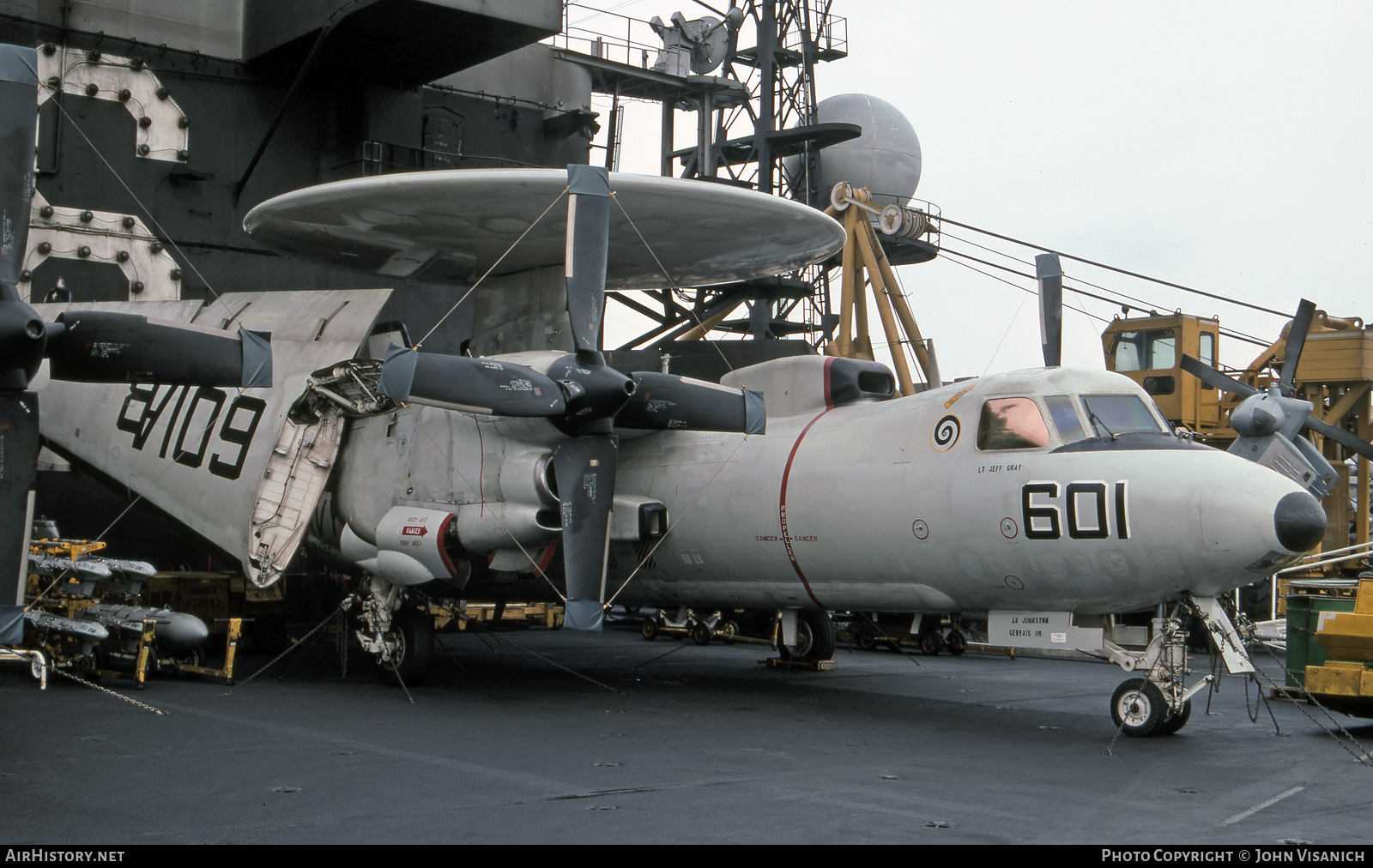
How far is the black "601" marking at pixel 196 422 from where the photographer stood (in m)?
17.1

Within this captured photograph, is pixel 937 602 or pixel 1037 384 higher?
pixel 1037 384

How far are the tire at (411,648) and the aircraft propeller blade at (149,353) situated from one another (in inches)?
189

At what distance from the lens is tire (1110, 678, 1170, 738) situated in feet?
39.8

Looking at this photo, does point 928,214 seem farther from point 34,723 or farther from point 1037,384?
point 34,723

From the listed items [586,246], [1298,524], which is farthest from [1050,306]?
[586,246]

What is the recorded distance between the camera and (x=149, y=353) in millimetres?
11969

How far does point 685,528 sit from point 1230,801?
26.6 ft

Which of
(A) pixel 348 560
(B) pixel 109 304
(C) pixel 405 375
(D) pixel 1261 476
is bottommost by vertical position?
(A) pixel 348 560

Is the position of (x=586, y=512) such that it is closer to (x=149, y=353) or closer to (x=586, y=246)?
Answer: (x=586, y=246)

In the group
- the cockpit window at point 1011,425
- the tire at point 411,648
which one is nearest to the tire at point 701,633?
the tire at point 411,648

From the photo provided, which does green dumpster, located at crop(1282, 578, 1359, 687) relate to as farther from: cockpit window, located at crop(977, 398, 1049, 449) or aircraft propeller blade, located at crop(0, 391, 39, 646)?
aircraft propeller blade, located at crop(0, 391, 39, 646)

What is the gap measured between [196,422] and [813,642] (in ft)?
34.2

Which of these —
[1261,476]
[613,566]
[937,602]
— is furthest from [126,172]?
[1261,476]

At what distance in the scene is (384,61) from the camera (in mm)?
24453
